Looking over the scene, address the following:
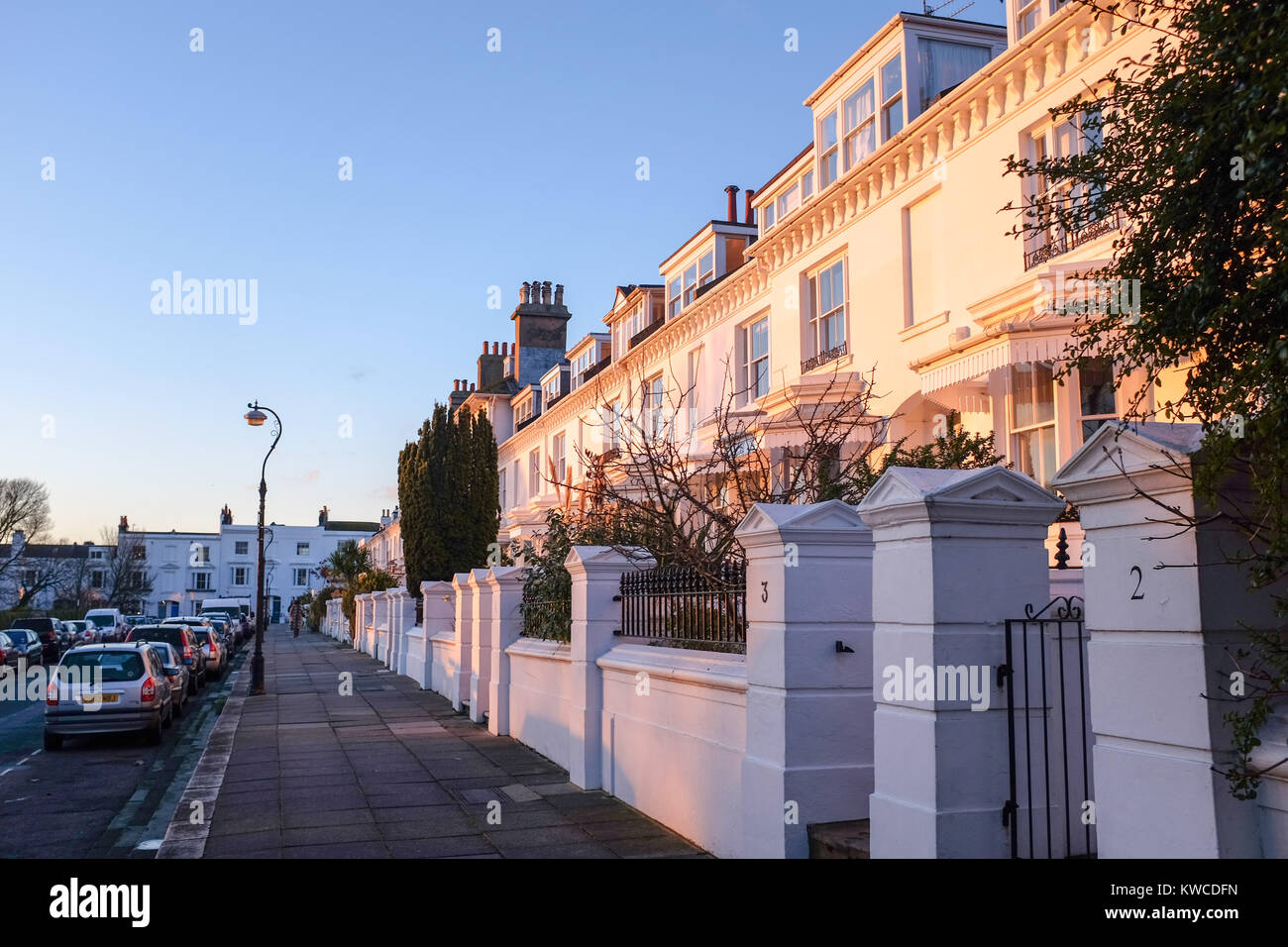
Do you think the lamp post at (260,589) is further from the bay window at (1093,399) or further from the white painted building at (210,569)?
the white painted building at (210,569)

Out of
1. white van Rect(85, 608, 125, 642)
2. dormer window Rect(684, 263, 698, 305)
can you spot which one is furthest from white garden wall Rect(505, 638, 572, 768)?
white van Rect(85, 608, 125, 642)

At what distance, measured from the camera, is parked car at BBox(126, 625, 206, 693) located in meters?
26.2

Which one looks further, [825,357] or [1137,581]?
[825,357]

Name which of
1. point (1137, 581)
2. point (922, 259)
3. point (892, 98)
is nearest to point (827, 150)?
point (892, 98)

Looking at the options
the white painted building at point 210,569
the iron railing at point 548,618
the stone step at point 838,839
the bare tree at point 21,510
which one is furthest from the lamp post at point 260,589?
the white painted building at point 210,569

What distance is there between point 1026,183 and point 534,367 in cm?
3752

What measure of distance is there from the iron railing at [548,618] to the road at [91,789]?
185 inches

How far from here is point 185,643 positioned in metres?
26.7

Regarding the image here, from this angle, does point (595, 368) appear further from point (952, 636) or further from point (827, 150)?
point (952, 636)

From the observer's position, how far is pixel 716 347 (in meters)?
22.6

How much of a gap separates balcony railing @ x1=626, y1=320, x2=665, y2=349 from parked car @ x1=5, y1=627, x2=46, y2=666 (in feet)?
70.5

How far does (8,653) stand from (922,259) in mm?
29546

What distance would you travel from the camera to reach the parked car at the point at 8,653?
31.0m

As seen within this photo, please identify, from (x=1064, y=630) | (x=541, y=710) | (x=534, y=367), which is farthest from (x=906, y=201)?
(x=534, y=367)
